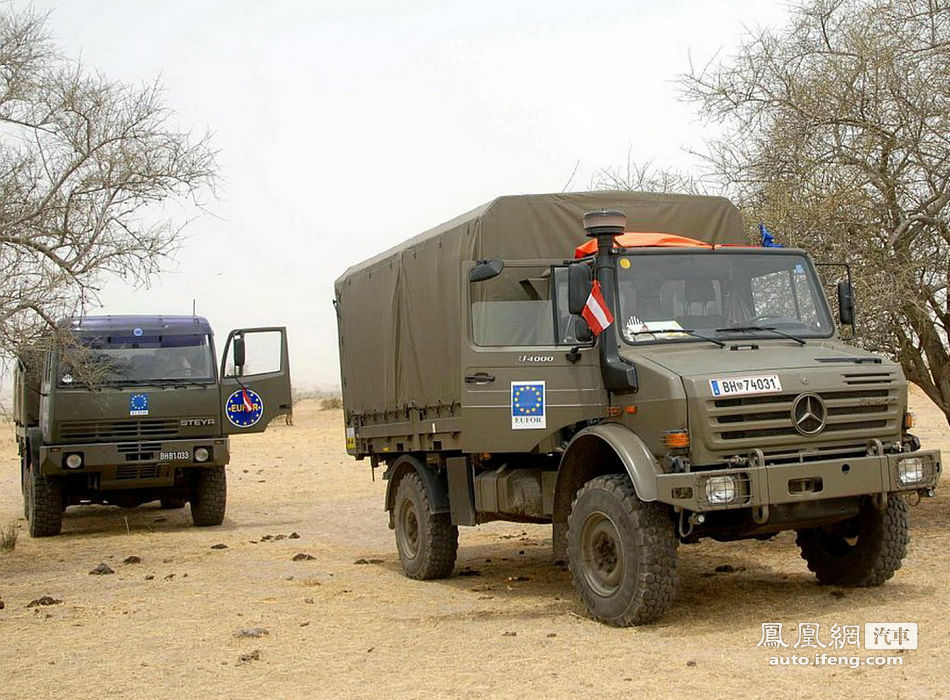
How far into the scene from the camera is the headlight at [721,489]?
24.0 ft

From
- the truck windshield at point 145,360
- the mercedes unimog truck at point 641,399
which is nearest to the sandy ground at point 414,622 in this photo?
the mercedes unimog truck at point 641,399

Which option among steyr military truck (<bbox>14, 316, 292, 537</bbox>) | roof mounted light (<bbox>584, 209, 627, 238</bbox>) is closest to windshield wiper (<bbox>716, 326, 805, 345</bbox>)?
roof mounted light (<bbox>584, 209, 627, 238</bbox>)

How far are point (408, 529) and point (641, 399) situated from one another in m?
3.78

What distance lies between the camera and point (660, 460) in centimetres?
775

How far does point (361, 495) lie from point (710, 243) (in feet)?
37.1

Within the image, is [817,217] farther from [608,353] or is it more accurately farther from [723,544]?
[608,353]

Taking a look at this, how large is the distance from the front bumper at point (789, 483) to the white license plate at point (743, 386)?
47 cm

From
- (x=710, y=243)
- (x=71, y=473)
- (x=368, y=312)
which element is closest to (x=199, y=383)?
(x=71, y=473)

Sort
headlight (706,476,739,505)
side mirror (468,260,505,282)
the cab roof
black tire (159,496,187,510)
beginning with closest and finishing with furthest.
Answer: headlight (706,476,739,505) → side mirror (468,260,505,282) → the cab roof → black tire (159,496,187,510)

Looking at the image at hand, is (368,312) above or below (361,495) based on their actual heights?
above

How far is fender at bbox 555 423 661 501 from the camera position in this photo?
7.47 meters

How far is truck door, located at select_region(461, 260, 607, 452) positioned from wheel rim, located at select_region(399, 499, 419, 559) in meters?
2.11

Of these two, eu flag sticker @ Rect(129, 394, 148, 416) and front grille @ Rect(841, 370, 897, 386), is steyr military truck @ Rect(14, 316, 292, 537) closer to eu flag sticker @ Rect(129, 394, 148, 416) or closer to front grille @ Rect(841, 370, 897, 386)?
eu flag sticker @ Rect(129, 394, 148, 416)

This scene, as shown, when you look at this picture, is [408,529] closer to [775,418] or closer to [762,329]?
[762,329]
